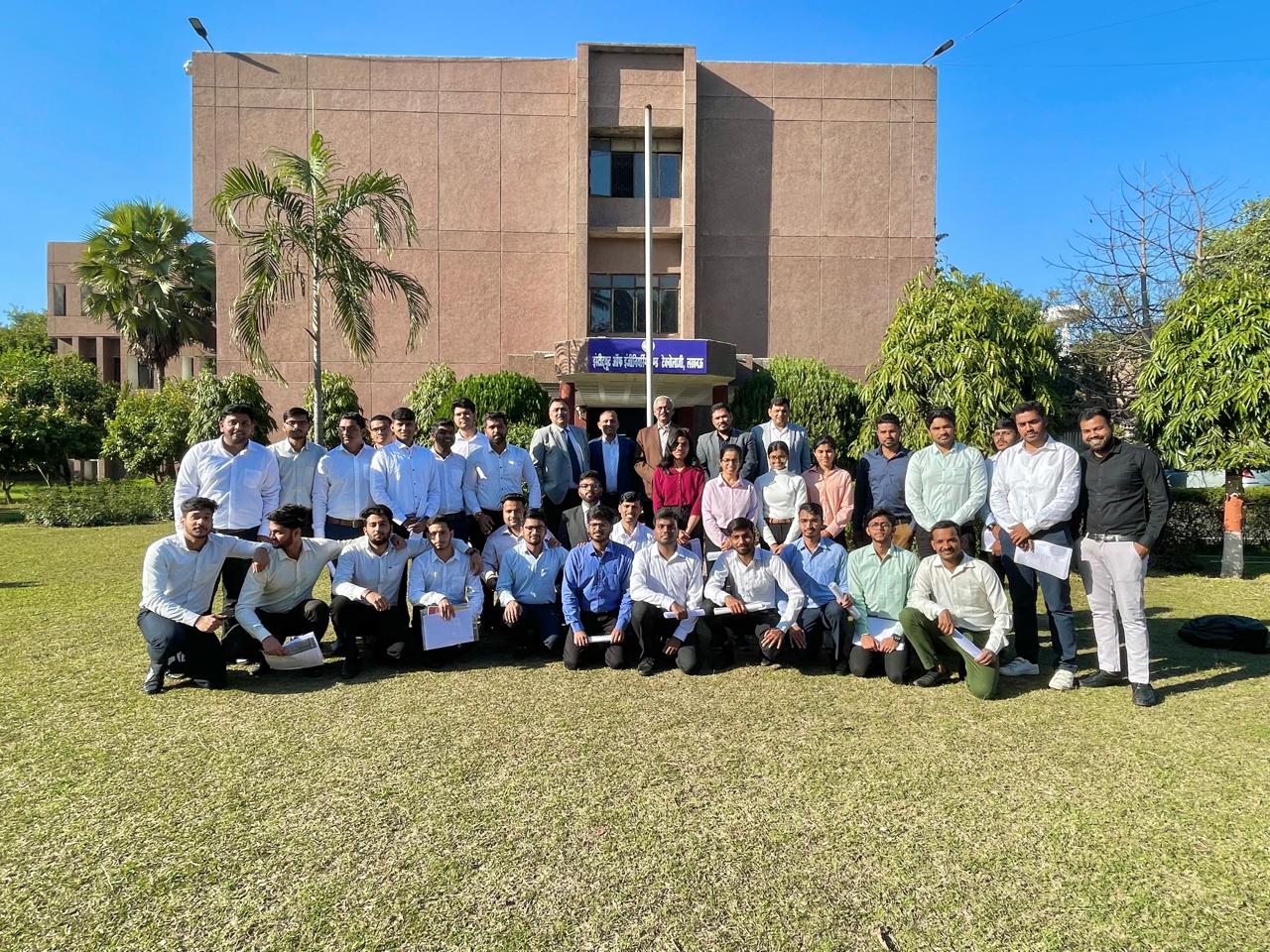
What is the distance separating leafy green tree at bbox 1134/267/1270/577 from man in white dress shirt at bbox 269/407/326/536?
413 inches

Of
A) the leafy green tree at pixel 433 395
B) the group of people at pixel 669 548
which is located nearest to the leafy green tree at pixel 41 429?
the leafy green tree at pixel 433 395

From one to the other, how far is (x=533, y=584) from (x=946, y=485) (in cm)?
345

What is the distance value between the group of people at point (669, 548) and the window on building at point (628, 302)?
41.9 ft

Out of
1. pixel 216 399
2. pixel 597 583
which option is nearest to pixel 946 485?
pixel 597 583

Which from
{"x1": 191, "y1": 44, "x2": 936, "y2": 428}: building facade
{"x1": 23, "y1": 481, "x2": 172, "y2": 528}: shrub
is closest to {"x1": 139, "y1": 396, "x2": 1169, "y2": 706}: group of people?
{"x1": 191, "y1": 44, "x2": 936, "y2": 428}: building facade

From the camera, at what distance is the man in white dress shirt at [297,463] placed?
22.1 feet

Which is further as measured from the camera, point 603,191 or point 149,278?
point 149,278

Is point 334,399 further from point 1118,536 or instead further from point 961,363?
point 1118,536

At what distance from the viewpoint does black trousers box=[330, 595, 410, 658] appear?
19.0 feet

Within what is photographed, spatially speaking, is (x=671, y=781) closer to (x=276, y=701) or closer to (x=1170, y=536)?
(x=276, y=701)

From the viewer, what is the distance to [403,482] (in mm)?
6707

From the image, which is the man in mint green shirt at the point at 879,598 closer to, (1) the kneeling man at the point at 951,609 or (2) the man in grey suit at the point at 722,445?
(1) the kneeling man at the point at 951,609

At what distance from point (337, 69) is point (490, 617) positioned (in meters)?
17.9

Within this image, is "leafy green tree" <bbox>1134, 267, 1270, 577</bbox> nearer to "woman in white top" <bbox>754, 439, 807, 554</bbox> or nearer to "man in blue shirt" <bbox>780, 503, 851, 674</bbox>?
"woman in white top" <bbox>754, 439, 807, 554</bbox>
